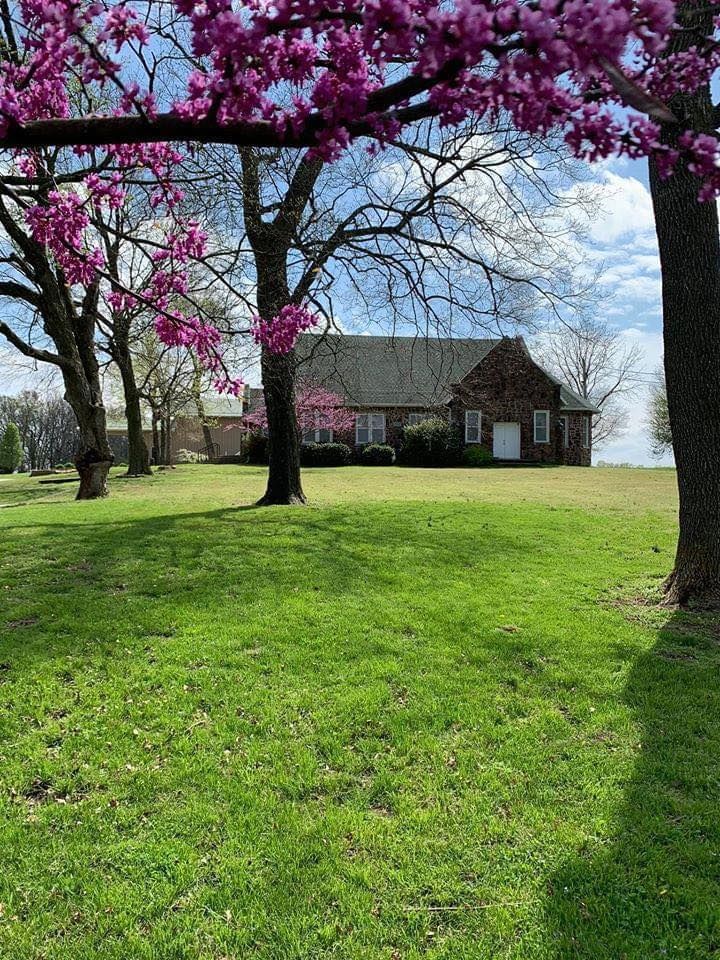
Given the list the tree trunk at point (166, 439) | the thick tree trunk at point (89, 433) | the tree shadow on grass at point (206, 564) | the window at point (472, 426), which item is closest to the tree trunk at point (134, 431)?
the thick tree trunk at point (89, 433)

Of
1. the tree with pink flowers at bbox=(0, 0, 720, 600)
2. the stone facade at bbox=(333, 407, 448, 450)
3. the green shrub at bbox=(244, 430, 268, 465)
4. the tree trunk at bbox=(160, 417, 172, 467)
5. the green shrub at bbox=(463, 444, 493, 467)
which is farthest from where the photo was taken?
the tree trunk at bbox=(160, 417, 172, 467)

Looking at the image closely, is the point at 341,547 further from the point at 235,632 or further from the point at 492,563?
the point at 235,632

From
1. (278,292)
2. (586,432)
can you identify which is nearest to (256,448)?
(586,432)

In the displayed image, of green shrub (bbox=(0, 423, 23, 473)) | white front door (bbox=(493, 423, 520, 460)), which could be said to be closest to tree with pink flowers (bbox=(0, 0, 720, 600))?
white front door (bbox=(493, 423, 520, 460))

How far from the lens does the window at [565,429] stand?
1276 inches

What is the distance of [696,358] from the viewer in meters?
6.22

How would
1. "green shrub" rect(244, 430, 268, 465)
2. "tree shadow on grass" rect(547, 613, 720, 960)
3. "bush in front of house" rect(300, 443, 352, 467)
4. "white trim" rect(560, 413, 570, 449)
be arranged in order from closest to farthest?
"tree shadow on grass" rect(547, 613, 720, 960)
"bush in front of house" rect(300, 443, 352, 467)
"green shrub" rect(244, 430, 268, 465)
"white trim" rect(560, 413, 570, 449)

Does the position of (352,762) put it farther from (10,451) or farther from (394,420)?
(10,451)

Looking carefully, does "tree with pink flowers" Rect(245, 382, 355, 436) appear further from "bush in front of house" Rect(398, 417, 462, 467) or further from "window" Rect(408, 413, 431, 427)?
"bush in front of house" Rect(398, 417, 462, 467)

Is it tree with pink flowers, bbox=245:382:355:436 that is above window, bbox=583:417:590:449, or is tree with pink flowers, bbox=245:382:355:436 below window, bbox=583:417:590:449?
above

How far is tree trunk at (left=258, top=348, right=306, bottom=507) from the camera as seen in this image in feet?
38.2

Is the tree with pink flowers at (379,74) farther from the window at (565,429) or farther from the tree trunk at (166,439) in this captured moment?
the tree trunk at (166,439)

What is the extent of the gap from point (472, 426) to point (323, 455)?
7828 mm

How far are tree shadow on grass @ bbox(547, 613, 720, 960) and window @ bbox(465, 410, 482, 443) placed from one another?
2875 cm
